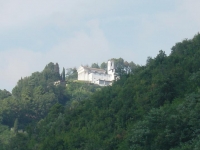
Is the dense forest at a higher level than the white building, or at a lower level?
lower

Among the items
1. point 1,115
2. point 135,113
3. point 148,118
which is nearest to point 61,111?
point 135,113

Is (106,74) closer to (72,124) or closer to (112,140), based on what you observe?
(72,124)

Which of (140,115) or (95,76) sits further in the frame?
(95,76)

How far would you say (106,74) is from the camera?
85.0 m

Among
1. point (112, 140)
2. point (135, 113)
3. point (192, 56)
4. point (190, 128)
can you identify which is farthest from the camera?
point (192, 56)

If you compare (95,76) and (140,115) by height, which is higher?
(95,76)

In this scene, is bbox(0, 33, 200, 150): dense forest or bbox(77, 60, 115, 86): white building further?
bbox(77, 60, 115, 86): white building

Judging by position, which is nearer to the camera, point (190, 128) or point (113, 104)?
point (190, 128)

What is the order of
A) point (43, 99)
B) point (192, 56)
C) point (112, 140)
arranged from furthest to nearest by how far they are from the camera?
point (43, 99), point (192, 56), point (112, 140)

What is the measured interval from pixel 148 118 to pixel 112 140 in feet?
11.3

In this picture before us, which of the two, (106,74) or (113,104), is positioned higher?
(106,74)

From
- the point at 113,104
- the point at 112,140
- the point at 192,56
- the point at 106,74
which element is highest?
the point at 106,74

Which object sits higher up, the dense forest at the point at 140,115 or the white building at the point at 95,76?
the white building at the point at 95,76

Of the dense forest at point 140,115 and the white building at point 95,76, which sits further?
the white building at point 95,76
